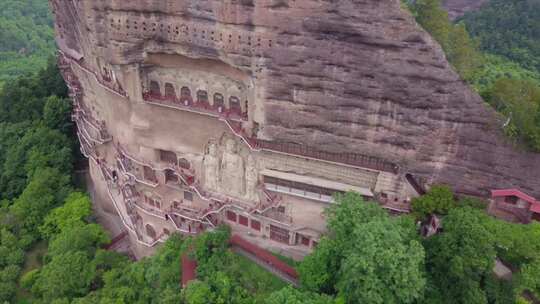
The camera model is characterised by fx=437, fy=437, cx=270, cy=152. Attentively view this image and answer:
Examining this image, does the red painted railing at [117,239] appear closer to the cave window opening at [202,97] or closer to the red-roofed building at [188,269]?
the red-roofed building at [188,269]

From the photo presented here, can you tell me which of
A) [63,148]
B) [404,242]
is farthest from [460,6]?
[63,148]

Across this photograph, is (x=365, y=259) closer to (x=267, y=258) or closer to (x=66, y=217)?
(x=267, y=258)

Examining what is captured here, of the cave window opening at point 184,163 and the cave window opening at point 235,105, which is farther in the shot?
the cave window opening at point 184,163

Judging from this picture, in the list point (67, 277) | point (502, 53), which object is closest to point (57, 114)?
point (67, 277)

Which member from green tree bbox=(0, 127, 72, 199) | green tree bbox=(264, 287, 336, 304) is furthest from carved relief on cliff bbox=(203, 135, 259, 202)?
green tree bbox=(0, 127, 72, 199)

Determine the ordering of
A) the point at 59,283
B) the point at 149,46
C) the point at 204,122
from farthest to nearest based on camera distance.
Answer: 1. the point at 59,283
2. the point at 204,122
3. the point at 149,46

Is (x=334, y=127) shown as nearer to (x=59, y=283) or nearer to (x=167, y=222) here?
(x=167, y=222)

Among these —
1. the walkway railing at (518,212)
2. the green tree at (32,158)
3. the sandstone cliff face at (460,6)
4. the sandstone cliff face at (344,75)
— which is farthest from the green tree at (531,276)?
the sandstone cliff face at (460,6)
